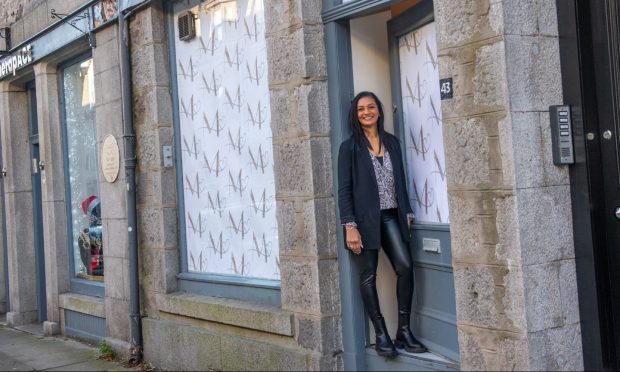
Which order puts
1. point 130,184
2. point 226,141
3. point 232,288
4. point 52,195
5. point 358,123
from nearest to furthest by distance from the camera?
point 358,123 < point 232,288 < point 226,141 < point 130,184 < point 52,195

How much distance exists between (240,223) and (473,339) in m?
2.87

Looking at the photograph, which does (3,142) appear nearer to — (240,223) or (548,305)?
(240,223)

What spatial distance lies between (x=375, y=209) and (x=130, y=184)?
10.6 feet

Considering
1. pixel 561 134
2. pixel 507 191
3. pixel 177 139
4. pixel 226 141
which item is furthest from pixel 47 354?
pixel 561 134

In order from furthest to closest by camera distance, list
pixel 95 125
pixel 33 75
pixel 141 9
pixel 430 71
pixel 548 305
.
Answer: pixel 33 75, pixel 95 125, pixel 141 9, pixel 430 71, pixel 548 305

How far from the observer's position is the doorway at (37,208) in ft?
36.4

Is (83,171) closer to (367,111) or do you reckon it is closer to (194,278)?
(194,278)

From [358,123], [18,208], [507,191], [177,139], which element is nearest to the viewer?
[507,191]

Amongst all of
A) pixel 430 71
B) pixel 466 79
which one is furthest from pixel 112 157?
pixel 466 79

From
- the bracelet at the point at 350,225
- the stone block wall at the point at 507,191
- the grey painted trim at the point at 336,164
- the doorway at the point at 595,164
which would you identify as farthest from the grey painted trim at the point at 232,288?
the doorway at the point at 595,164

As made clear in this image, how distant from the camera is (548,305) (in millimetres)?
4867

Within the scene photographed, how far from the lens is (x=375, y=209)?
19.2 feet

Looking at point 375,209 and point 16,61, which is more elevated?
point 16,61

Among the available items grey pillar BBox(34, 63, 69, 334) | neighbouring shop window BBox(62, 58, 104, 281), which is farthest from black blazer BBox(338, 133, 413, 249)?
grey pillar BBox(34, 63, 69, 334)
